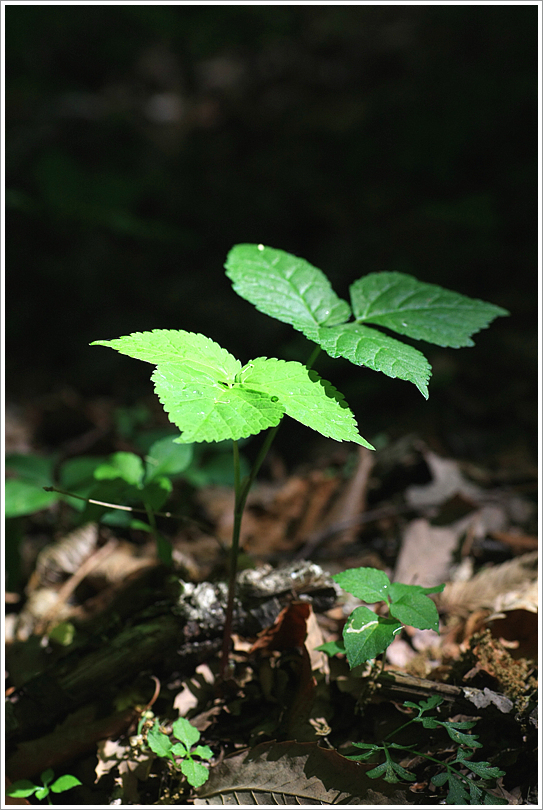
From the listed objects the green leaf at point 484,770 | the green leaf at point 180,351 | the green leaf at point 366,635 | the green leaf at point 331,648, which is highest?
the green leaf at point 180,351

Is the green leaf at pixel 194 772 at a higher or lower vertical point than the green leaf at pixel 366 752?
lower

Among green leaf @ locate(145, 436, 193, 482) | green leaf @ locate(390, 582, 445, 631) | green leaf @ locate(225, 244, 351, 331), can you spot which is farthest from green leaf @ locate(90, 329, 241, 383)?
green leaf @ locate(390, 582, 445, 631)

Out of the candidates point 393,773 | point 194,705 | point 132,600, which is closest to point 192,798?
point 194,705

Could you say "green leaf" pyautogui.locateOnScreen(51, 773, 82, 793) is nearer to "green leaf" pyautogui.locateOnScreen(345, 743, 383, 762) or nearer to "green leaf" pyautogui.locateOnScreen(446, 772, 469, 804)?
"green leaf" pyautogui.locateOnScreen(345, 743, 383, 762)

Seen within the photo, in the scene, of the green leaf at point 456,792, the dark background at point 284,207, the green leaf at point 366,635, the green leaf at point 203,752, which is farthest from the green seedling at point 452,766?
the dark background at point 284,207

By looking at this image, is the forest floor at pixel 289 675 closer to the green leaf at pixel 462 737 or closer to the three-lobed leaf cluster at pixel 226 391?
the green leaf at pixel 462 737

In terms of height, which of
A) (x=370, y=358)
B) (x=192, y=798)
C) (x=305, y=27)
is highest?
(x=305, y=27)

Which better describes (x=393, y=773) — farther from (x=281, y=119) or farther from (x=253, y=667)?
(x=281, y=119)
